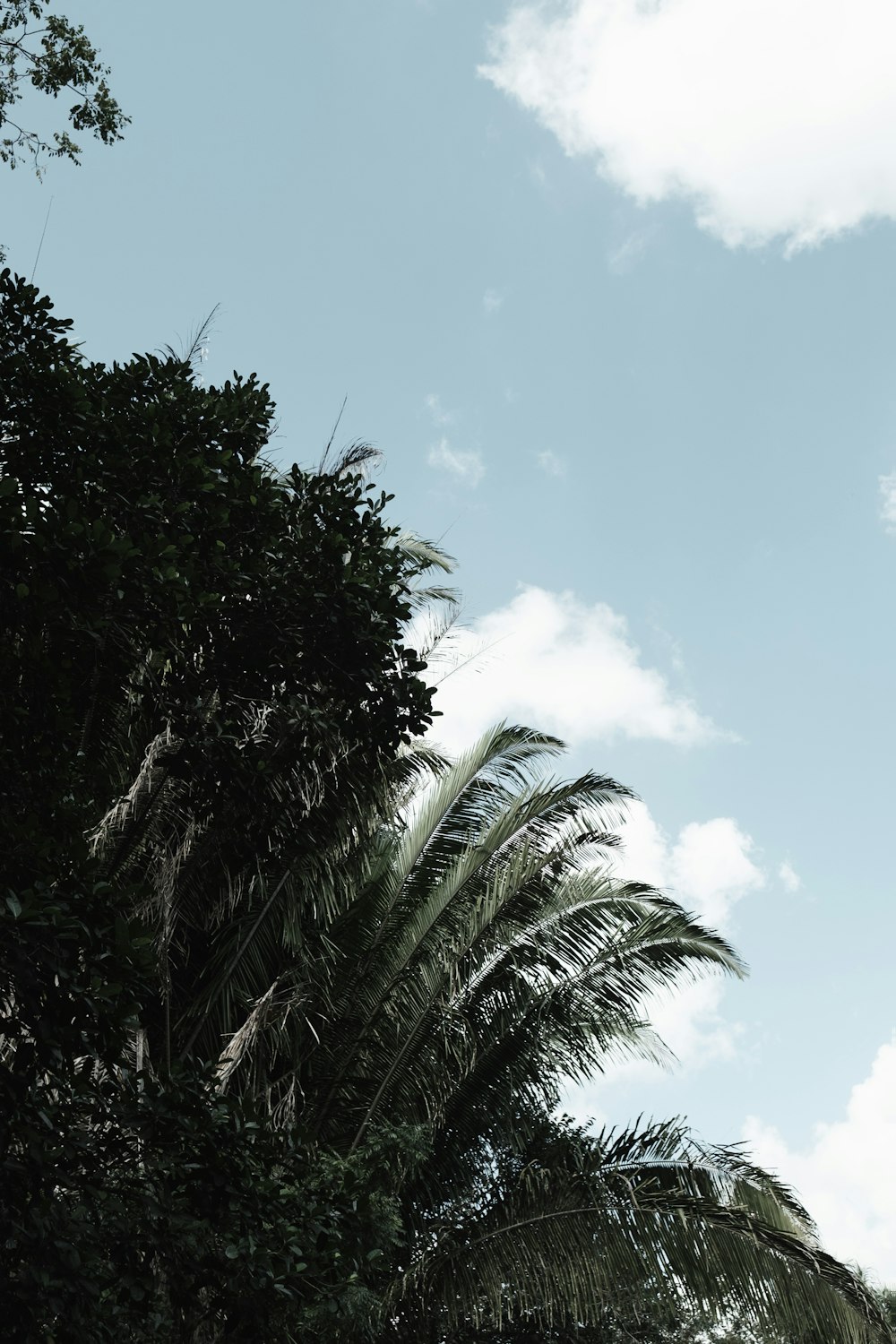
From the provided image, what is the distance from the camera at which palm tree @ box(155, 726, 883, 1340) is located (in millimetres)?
9055

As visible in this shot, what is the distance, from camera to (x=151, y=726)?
24.7 feet

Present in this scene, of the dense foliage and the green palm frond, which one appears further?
the green palm frond

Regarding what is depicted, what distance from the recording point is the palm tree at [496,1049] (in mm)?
9055

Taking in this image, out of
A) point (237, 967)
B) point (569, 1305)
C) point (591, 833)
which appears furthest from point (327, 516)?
point (569, 1305)

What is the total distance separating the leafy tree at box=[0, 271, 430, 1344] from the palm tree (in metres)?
2.61

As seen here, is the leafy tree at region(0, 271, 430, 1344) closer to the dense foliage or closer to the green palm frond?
the dense foliage

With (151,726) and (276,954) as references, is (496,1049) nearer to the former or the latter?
(276,954)

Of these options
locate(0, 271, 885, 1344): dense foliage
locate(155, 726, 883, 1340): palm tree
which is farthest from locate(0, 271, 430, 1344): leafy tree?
locate(155, 726, 883, 1340): palm tree

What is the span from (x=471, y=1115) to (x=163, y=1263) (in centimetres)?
629

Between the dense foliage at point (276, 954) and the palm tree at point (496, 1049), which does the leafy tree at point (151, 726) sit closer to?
the dense foliage at point (276, 954)

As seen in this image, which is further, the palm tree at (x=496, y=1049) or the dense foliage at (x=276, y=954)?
the palm tree at (x=496, y=1049)

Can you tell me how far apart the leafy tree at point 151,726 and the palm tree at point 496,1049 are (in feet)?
8.55

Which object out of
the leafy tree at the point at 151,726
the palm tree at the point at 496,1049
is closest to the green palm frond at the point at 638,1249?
the palm tree at the point at 496,1049

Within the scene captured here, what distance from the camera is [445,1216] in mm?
9906
